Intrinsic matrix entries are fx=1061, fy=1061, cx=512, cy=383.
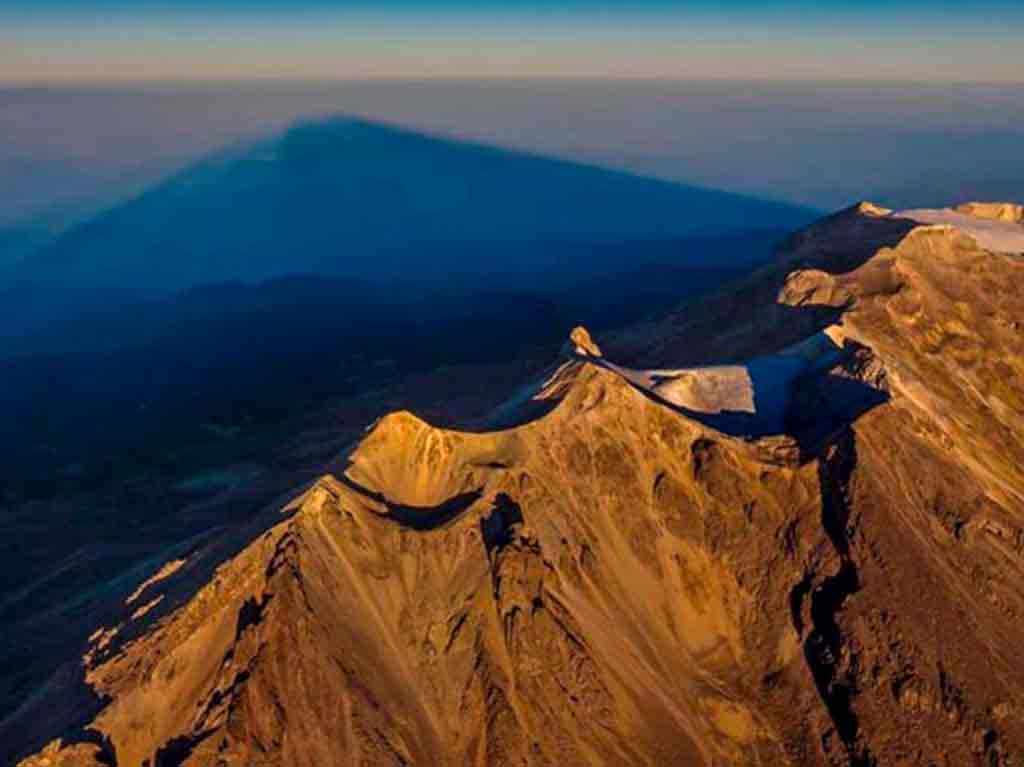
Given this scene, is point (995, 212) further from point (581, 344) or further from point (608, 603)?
point (608, 603)

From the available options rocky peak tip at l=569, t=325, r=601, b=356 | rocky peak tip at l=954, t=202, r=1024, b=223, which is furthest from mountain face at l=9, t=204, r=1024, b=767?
rocky peak tip at l=954, t=202, r=1024, b=223

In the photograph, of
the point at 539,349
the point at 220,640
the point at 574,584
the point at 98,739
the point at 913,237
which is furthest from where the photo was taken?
the point at 539,349

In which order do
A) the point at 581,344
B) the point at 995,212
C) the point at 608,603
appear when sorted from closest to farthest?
the point at 608,603 → the point at 581,344 → the point at 995,212

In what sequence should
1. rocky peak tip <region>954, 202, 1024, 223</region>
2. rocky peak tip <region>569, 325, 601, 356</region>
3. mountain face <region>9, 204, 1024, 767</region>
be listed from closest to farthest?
mountain face <region>9, 204, 1024, 767</region>
rocky peak tip <region>569, 325, 601, 356</region>
rocky peak tip <region>954, 202, 1024, 223</region>

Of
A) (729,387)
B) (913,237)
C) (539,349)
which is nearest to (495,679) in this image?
(729,387)

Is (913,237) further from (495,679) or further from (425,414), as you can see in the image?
(495,679)

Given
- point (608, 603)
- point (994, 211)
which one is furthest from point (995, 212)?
point (608, 603)

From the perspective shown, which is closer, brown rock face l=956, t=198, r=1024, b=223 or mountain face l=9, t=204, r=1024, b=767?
mountain face l=9, t=204, r=1024, b=767

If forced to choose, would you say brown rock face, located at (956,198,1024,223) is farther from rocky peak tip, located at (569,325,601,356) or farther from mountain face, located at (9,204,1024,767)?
mountain face, located at (9,204,1024,767)
